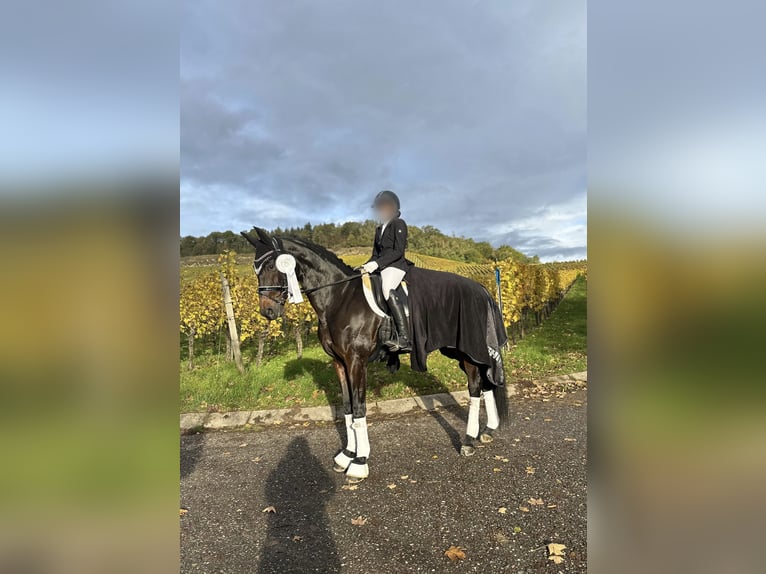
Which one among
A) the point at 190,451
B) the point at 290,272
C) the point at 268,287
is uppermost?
the point at 290,272

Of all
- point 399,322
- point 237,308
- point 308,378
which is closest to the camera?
point 399,322

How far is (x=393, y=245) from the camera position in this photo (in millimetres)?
4535

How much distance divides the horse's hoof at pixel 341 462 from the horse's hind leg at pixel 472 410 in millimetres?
1341

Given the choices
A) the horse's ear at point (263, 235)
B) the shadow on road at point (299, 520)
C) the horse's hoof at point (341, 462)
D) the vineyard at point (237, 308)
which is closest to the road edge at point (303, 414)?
the shadow on road at point (299, 520)

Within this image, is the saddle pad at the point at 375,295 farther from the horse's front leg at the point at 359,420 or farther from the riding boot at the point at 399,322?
the horse's front leg at the point at 359,420

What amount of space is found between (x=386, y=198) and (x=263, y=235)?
1495mm

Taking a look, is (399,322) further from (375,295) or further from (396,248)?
(396,248)

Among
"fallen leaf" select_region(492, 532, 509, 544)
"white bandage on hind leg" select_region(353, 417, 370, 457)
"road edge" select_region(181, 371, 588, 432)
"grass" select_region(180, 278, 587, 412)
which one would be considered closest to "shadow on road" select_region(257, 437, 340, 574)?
"white bandage on hind leg" select_region(353, 417, 370, 457)

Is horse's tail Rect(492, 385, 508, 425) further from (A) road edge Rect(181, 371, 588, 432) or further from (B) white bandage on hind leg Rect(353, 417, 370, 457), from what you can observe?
(B) white bandage on hind leg Rect(353, 417, 370, 457)

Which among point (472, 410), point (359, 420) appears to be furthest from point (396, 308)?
point (472, 410)
